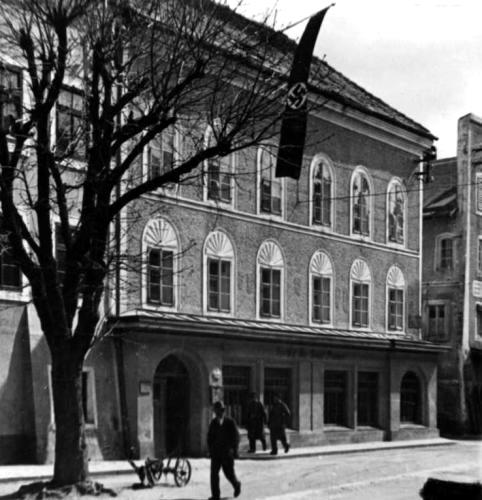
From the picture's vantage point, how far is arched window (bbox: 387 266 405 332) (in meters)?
37.1

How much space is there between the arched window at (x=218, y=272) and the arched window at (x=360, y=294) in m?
6.56

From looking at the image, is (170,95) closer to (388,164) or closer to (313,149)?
(313,149)

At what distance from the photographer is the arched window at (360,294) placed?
3512cm

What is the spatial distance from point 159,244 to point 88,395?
4.48m

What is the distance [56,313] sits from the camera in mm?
17594

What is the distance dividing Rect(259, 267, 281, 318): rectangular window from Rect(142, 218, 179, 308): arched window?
4133 millimetres

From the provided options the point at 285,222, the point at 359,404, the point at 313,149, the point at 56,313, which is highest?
the point at 313,149

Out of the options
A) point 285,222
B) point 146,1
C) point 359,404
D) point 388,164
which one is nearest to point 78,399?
point 146,1

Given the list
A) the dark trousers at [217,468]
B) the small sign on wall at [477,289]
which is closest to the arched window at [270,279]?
the dark trousers at [217,468]

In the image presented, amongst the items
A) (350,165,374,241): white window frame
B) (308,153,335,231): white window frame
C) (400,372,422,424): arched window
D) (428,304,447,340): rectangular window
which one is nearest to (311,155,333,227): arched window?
(308,153,335,231): white window frame

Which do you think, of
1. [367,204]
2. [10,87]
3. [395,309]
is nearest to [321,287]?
[367,204]

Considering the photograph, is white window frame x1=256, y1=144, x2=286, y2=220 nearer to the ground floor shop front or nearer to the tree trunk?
the ground floor shop front

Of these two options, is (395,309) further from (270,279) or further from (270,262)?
(270,262)

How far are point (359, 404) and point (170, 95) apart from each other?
1975 cm
